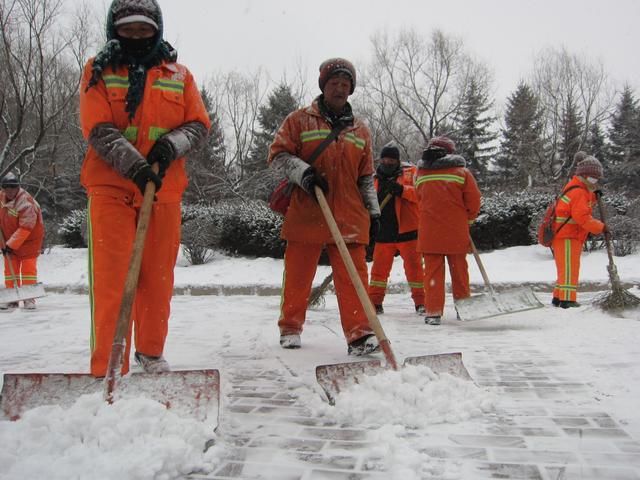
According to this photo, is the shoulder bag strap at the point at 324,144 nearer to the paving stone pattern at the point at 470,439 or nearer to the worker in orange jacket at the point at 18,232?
the paving stone pattern at the point at 470,439

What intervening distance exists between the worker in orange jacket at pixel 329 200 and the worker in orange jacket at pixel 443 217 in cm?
161

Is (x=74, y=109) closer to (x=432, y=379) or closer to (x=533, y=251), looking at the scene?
(x=533, y=251)

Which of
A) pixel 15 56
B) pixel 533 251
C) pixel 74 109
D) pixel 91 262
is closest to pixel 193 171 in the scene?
pixel 74 109

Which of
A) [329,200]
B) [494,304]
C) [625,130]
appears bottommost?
[494,304]

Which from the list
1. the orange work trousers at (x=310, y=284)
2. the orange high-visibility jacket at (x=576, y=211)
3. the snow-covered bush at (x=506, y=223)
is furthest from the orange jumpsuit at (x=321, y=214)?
Answer: the snow-covered bush at (x=506, y=223)

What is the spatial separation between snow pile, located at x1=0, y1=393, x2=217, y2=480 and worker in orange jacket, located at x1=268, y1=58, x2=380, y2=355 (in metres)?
1.81

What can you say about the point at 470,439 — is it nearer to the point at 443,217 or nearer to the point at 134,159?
the point at 134,159

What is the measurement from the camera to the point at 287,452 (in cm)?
188

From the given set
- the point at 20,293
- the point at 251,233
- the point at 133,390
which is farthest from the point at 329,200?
the point at 251,233

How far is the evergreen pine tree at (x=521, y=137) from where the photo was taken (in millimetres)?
29984

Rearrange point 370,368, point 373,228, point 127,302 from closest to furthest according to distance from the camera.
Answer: point 127,302 < point 370,368 < point 373,228

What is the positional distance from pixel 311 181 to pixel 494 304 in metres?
2.50

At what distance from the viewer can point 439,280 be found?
5.20m

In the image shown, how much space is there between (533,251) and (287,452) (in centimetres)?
1228
